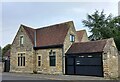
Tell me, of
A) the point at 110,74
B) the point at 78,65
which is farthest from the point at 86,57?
the point at 110,74

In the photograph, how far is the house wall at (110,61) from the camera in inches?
966

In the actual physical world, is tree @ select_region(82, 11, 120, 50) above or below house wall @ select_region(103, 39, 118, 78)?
above

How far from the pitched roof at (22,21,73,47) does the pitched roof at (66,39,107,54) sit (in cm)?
193

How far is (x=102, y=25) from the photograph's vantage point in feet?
157

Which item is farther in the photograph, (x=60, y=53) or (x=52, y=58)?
(x=52, y=58)

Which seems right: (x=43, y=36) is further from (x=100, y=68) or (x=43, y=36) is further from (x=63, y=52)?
(x=100, y=68)

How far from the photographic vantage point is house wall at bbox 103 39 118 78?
80.5 feet

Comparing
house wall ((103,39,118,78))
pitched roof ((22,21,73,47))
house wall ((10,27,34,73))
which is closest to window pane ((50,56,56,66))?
Result: pitched roof ((22,21,73,47))

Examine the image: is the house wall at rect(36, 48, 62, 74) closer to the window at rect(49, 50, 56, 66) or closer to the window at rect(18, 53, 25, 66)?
the window at rect(49, 50, 56, 66)

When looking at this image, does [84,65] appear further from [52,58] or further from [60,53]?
[52,58]

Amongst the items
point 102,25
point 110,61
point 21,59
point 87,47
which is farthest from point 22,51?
point 102,25

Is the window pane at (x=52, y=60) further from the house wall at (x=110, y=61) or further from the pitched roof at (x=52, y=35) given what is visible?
the house wall at (x=110, y=61)

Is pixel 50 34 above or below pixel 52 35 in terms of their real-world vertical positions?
above

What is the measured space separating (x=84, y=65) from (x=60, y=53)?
3953 millimetres
